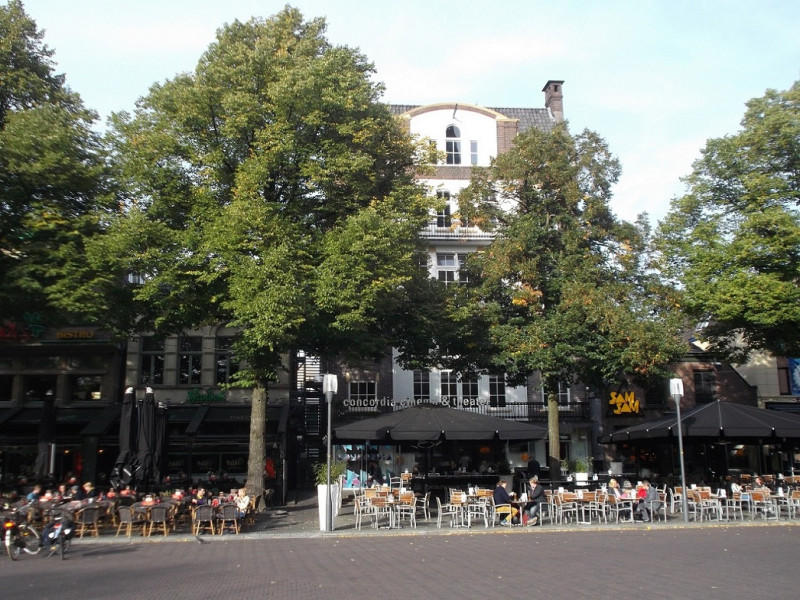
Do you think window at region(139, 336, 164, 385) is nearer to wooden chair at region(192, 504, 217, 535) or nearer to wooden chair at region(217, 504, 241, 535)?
wooden chair at region(192, 504, 217, 535)

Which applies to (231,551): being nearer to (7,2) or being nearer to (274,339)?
(274,339)

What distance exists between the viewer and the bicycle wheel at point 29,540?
14152mm

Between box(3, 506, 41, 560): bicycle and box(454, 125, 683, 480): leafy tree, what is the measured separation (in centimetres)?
1395

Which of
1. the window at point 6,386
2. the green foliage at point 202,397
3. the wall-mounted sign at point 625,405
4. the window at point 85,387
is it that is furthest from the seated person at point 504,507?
the window at point 6,386

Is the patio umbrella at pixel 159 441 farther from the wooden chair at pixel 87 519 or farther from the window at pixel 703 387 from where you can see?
the window at pixel 703 387

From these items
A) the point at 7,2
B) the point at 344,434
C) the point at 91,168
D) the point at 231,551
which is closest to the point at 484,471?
the point at 344,434

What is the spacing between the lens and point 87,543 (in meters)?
16.3

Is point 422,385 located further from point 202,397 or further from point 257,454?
point 257,454

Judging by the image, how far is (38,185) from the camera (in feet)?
67.1

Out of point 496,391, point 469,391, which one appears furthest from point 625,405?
point 469,391

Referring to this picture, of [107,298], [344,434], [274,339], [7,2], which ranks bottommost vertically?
[344,434]

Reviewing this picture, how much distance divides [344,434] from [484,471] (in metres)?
8.87

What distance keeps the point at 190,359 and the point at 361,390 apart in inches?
333

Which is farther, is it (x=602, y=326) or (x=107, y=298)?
(x=602, y=326)
